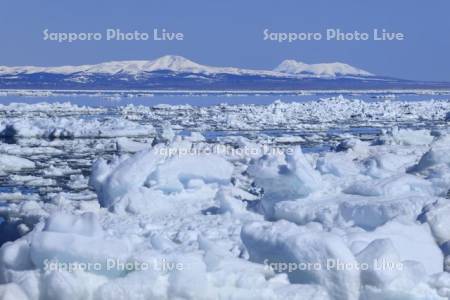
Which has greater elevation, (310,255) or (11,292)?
(310,255)

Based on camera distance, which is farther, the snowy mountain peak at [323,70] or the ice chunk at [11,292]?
the snowy mountain peak at [323,70]

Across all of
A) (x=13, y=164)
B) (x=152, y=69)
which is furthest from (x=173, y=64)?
(x=13, y=164)

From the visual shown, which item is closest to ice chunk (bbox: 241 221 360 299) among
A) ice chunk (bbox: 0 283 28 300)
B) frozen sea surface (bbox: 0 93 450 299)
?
frozen sea surface (bbox: 0 93 450 299)

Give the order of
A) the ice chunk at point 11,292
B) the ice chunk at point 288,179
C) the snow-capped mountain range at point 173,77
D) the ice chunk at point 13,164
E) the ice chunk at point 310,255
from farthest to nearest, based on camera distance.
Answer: the snow-capped mountain range at point 173,77
the ice chunk at point 13,164
the ice chunk at point 288,179
the ice chunk at point 310,255
the ice chunk at point 11,292

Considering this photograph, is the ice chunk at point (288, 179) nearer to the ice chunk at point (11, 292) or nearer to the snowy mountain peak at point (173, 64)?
the ice chunk at point (11, 292)

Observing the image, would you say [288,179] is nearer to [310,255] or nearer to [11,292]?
[310,255]

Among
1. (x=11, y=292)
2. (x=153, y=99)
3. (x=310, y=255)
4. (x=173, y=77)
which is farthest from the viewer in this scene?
(x=173, y=77)

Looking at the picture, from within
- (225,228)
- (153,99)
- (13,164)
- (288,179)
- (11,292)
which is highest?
(153,99)

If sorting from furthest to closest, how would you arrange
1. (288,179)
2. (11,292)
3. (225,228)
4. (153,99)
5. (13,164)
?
(153,99) < (13,164) < (288,179) < (225,228) < (11,292)

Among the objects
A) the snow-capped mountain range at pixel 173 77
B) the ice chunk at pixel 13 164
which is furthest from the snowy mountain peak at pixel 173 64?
the ice chunk at pixel 13 164

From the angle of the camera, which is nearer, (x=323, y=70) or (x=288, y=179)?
(x=288, y=179)

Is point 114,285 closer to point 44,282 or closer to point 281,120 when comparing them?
point 44,282
